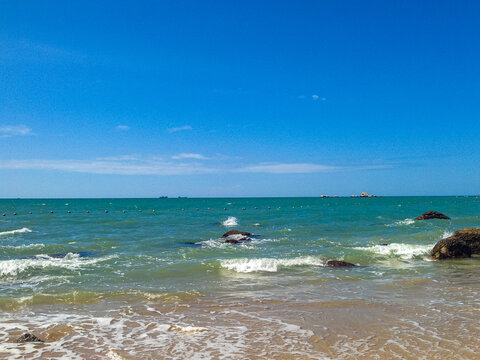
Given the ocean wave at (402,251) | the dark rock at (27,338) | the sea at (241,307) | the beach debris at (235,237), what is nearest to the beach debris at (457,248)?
the sea at (241,307)

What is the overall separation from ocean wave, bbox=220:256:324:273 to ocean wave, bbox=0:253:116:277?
6.40 meters

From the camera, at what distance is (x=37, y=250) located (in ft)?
73.1

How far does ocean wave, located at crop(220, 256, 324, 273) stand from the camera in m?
15.3

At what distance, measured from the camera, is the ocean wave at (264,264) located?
15.3 m

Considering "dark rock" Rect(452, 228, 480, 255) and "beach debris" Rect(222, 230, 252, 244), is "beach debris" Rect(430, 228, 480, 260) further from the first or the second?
"beach debris" Rect(222, 230, 252, 244)

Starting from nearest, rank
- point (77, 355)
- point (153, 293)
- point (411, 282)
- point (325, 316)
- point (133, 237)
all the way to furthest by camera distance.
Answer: point (77, 355)
point (325, 316)
point (153, 293)
point (411, 282)
point (133, 237)

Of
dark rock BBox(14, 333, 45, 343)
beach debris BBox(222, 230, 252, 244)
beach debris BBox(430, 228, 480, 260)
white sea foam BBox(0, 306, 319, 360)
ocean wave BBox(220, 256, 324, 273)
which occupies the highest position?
beach debris BBox(430, 228, 480, 260)

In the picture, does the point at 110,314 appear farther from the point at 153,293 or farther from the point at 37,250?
the point at 37,250

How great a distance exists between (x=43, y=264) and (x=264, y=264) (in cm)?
969

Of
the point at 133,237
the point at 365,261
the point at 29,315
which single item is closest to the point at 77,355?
the point at 29,315

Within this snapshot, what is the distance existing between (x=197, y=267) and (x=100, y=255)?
23.4 feet

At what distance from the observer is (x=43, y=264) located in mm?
16469

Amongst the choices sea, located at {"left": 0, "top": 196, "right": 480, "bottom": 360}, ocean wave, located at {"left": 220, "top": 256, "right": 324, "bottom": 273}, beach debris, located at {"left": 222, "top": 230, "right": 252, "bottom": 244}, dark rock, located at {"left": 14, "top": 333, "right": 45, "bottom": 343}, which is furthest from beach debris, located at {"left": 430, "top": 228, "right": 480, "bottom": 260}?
dark rock, located at {"left": 14, "top": 333, "right": 45, "bottom": 343}

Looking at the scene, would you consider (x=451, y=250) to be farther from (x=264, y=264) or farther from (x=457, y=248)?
(x=264, y=264)
